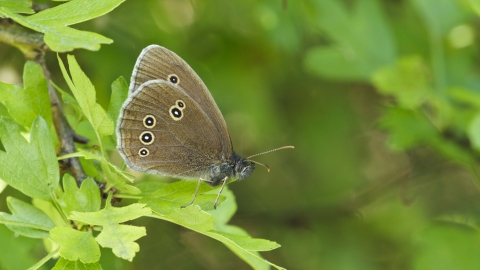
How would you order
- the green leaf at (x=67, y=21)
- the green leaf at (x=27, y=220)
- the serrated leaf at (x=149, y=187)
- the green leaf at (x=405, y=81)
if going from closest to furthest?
1. the green leaf at (x=67, y=21)
2. the green leaf at (x=27, y=220)
3. the serrated leaf at (x=149, y=187)
4. the green leaf at (x=405, y=81)

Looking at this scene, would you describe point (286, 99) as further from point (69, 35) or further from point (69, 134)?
point (69, 35)

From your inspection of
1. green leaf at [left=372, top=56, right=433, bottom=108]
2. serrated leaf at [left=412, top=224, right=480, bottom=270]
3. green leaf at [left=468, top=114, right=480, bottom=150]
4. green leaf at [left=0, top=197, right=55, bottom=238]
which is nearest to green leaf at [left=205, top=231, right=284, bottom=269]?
green leaf at [left=0, top=197, right=55, bottom=238]

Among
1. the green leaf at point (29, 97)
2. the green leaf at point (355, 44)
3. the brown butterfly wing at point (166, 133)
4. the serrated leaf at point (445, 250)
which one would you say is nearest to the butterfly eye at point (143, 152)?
the brown butterfly wing at point (166, 133)

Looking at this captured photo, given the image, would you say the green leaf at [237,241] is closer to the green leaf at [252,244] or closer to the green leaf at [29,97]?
the green leaf at [252,244]

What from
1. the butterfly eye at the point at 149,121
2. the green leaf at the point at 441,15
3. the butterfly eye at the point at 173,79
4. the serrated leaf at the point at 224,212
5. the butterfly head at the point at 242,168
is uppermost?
the green leaf at the point at 441,15

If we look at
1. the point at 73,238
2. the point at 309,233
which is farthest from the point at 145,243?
the point at 73,238

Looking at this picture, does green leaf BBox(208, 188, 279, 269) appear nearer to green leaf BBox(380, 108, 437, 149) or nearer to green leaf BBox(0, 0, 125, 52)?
green leaf BBox(0, 0, 125, 52)
